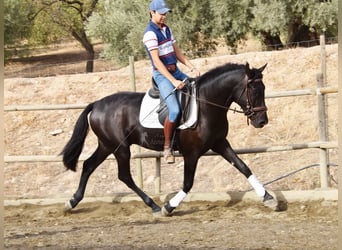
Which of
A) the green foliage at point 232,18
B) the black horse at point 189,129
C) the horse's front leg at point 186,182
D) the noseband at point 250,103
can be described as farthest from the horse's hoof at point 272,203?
the green foliage at point 232,18

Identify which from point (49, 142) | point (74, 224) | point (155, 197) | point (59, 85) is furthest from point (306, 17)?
point (74, 224)

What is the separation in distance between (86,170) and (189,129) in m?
1.60

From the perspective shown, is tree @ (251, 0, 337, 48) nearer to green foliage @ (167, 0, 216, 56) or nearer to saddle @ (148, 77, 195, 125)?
green foliage @ (167, 0, 216, 56)

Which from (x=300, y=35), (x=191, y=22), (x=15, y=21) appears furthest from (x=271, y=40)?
(x=15, y=21)

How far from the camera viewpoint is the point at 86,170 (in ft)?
23.8

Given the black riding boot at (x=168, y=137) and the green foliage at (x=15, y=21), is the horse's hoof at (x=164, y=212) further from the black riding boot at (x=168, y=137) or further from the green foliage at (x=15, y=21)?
the green foliage at (x=15, y=21)

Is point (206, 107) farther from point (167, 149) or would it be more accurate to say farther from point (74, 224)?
point (74, 224)

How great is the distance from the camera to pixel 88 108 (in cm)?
711

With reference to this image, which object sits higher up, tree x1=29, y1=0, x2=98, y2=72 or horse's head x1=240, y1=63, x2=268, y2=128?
tree x1=29, y1=0, x2=98, y2=72

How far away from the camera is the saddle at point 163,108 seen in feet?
20.7

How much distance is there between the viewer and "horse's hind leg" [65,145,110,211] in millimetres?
7055

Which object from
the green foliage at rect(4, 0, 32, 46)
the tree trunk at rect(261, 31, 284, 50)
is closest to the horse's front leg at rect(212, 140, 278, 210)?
the tree trunk at rect(261, 31, 284, 50)

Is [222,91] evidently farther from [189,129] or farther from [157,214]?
[157,214]

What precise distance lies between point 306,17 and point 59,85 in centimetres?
777
